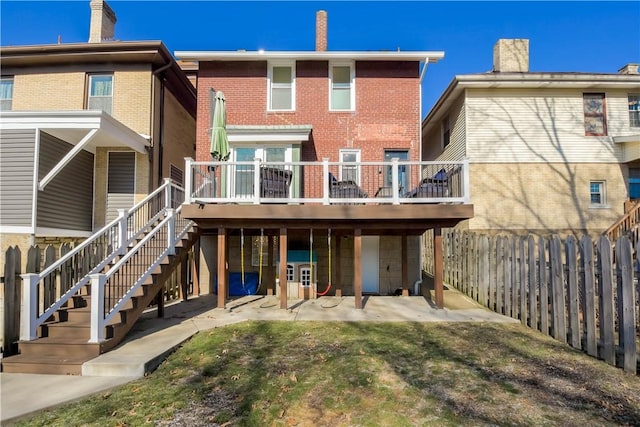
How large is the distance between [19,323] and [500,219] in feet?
47.3

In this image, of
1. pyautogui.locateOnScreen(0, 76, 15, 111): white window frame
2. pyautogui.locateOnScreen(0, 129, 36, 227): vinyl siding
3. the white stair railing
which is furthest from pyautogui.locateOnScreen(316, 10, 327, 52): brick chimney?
pyautogui.locateOnScreen(0, 76, 15, 111): white window frame

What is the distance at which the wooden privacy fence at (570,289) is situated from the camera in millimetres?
4703

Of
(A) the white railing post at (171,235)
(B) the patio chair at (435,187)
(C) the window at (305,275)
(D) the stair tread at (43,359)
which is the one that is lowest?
(D) the stair tread at (43,359)

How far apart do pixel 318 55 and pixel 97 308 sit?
374 inches

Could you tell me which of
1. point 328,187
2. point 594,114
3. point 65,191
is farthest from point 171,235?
point 594,114

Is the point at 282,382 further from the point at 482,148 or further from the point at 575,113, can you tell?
the point at 575,113

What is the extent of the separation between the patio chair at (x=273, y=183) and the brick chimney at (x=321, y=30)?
21.5ft

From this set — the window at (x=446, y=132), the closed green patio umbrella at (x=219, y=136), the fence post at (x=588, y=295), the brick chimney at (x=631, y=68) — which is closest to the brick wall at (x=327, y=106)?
the closed green patio umbrella at (x=219, y=136)

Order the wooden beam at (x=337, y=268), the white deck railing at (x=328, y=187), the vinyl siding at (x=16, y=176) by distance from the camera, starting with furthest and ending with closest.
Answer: the wooden beam at (x=337, y=268)
the vinyl siding at (x=16, y=176)
the white deck railing at (x=328, y=187)

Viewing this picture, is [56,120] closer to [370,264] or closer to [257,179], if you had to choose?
[257,179]

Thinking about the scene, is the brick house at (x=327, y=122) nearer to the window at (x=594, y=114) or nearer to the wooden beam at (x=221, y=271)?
the wooden beam at (x=221, y=271)

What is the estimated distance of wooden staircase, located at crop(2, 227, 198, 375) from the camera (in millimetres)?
4820

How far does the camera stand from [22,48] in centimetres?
1086

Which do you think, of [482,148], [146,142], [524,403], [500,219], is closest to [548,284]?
[524,403]
